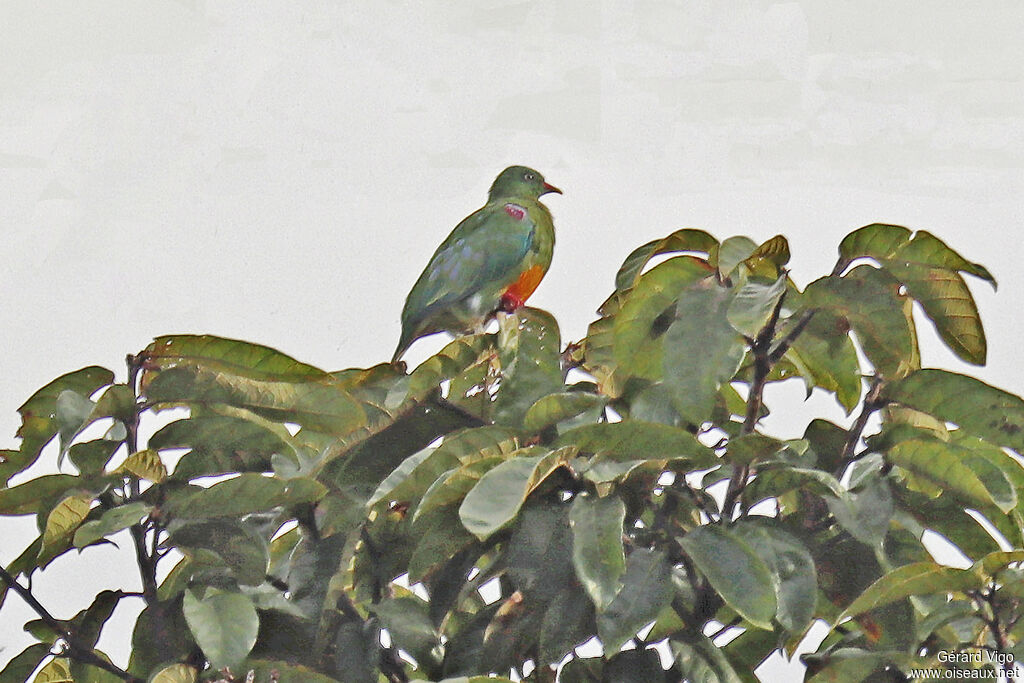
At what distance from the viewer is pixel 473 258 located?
221 cm

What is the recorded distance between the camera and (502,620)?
1256 mm

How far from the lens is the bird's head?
258 cm

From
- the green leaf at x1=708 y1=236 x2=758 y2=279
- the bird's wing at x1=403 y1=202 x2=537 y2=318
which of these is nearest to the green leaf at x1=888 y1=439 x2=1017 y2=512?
the green leaf at x1=708 y1=236 x2=758 y2=279

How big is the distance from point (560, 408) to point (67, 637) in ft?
1.82

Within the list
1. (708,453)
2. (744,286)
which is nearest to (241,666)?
(708,453)

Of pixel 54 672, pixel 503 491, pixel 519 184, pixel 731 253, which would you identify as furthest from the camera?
pixel 519 184

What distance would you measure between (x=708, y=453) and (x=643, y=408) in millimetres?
140

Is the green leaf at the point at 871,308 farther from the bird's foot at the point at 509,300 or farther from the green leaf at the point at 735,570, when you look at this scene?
the bird's foot at the point at 509,300

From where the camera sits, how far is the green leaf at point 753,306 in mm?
1168

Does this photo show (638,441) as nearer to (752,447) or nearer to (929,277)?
(752,447)

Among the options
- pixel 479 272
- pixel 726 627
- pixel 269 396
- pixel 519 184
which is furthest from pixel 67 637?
pixel 519 184

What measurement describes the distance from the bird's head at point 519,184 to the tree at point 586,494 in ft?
3.93

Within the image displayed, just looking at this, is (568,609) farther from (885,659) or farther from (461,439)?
(885,659)

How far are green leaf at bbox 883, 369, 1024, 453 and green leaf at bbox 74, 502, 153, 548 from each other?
78 cm
